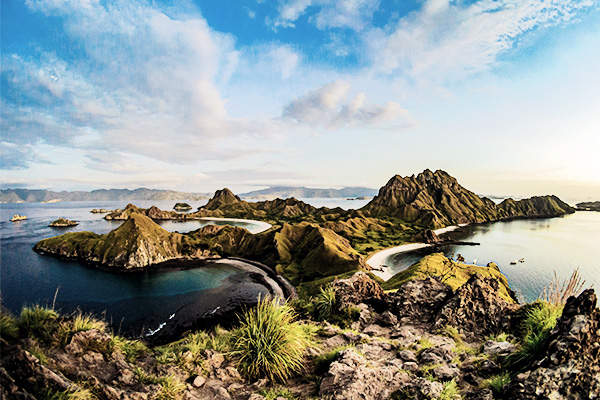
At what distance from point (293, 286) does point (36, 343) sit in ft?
258

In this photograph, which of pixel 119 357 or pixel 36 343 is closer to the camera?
pixel 36 343

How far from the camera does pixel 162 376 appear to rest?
689cm

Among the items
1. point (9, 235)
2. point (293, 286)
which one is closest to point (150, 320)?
point (293, 286)

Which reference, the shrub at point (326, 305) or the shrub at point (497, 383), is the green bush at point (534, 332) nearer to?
the shrub at point (497, 383)

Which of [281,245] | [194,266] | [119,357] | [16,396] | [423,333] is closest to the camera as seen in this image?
[16,396]

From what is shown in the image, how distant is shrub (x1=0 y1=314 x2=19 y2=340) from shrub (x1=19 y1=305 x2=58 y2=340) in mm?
239

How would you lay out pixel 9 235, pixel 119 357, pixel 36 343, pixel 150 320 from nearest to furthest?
pixel 36 343 → pixel 119 357 → pixel 150 320 → pixel 9 235

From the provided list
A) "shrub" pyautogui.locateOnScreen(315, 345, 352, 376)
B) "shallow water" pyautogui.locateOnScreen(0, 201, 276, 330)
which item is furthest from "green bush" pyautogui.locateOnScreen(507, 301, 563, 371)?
"shallow water" pyautogui.locateOnScreen(0, 201, 276, 330)

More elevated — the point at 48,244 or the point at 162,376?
the point at 162,376

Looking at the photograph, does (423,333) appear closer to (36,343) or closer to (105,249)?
(36,343)

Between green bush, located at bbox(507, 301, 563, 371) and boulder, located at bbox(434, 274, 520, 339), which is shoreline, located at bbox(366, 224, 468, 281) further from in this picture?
A: green bush, located at bbox(507, 301, 563, 371)

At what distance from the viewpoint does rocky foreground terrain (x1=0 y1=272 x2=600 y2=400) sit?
5164mm

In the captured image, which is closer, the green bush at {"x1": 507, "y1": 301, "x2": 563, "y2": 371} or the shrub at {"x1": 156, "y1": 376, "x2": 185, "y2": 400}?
the shrub at {"x1": 156, "y1": 376, "x2": 185, "y2": 400}

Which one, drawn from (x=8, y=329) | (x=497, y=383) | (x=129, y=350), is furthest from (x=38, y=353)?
(x=497, y=383)
